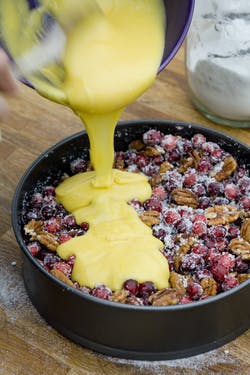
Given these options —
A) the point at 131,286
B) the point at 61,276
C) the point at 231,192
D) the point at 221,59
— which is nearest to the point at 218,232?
the point at 231,192

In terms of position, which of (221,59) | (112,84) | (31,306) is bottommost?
(31,306)

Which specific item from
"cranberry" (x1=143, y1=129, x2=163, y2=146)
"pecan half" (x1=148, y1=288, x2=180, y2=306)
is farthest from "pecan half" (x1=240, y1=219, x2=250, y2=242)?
"cranberry" (x1=143, y1=129, x2=163, y2=146)

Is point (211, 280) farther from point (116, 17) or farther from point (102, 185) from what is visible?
point (116, 17)

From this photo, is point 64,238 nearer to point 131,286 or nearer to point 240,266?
point 131,286

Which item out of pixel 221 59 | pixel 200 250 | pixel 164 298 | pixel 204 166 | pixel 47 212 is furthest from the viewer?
pixel 221 59

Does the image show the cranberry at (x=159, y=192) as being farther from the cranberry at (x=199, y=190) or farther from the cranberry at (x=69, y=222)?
the cranberry at (x=69, y=222)

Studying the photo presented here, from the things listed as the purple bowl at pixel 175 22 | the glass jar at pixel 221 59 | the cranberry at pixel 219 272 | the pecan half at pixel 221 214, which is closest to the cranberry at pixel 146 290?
the cranberry at pixel 219 272

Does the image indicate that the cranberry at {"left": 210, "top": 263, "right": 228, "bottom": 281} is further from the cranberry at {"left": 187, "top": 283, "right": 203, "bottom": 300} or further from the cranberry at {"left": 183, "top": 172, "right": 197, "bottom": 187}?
the cranberry at {"left": 183, "top": 172, "right": 197, "bottom": 187}
